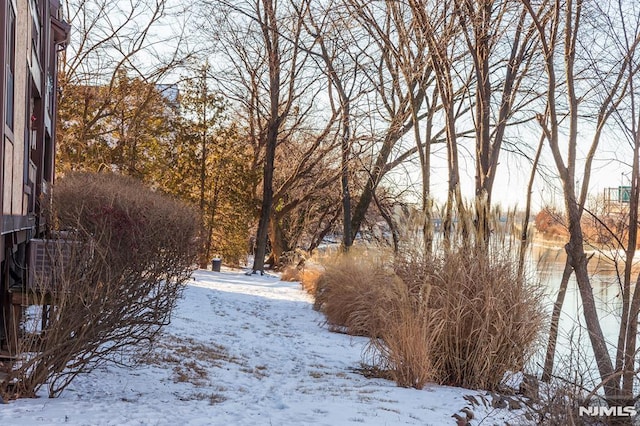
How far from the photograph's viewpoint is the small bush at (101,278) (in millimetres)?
5223

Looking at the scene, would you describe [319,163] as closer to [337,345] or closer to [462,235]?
[337,345]

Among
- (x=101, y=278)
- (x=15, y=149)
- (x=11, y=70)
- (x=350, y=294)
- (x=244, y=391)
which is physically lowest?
(x=244, y=391)

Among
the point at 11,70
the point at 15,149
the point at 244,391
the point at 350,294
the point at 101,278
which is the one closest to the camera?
the point at 101,278

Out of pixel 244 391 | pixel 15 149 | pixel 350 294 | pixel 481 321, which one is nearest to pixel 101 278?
pixel 244 391

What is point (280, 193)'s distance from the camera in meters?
24.9

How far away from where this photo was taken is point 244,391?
621cm

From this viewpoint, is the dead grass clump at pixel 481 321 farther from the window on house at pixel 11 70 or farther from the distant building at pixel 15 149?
the window on house at pixel 11 70

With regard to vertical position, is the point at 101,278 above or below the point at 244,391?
above

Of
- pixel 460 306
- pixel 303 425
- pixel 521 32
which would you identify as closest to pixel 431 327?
pixel 460 306
